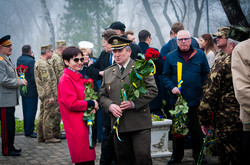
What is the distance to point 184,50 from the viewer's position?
663 centimetres

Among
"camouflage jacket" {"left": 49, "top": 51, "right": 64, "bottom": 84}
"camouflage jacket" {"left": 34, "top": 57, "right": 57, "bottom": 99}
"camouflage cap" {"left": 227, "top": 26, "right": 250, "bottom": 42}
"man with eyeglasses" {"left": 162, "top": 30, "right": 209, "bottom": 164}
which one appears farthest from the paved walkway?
"camouflage cap" {"left": 227, "top": 26, "right": 250, "bottom": 42}

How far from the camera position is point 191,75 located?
652 centimetres

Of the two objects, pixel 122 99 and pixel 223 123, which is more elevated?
pixel 122 99

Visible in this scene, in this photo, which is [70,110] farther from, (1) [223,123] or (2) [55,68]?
(2) [55,68]

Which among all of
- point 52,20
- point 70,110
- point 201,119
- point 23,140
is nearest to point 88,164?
point 70,110

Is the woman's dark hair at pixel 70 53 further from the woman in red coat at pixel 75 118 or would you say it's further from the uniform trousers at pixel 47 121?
the uniform trousers at pixel 47 121

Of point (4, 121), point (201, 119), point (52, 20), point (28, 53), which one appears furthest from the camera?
point (52, 20)

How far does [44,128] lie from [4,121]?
172 cm

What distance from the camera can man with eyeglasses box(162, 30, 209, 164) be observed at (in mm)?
6512

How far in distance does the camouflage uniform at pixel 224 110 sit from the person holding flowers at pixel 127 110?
852 mm

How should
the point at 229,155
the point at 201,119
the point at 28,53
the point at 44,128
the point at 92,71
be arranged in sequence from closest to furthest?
the point at 229,155
the point at 201,119
the point at 92,71
the point at 44,128
the point at 28,53

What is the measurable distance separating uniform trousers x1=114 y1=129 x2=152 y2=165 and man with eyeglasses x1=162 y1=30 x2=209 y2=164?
189 cm

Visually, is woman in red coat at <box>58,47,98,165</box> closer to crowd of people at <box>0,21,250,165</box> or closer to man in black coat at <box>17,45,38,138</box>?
crowd of people at <box>0,21,250,165</box>

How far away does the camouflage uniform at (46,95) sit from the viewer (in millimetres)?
9125
